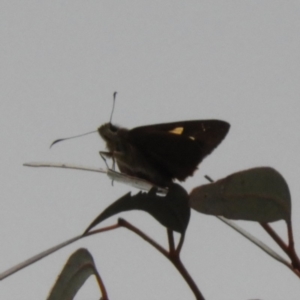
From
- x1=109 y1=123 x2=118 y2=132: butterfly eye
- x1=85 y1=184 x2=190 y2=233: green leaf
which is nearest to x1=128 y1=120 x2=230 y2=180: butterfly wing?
x1=109 y1=123 x2=118 y2=132: butterfly eye

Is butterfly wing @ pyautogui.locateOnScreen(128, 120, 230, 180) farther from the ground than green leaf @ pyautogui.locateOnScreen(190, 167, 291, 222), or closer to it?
closer to it

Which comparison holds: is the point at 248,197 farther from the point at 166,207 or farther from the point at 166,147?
the point at 166,147

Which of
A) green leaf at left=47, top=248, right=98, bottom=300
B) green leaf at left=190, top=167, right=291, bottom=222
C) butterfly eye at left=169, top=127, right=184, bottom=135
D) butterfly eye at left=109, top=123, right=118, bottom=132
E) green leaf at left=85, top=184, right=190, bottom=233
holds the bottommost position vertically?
green leaf at left=47, top=248, right=98, bottom=300

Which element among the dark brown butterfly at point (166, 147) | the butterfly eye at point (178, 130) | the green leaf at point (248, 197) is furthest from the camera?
the butterfly eye at point (178, 130)

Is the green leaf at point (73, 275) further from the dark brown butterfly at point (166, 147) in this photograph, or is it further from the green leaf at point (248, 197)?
the dark brown butterfly at point (166, 147)

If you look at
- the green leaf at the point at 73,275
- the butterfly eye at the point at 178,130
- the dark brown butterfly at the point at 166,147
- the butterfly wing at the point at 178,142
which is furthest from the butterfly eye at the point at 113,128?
the green leaf at the point at 73,275

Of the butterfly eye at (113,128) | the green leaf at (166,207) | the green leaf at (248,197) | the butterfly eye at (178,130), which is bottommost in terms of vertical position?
the butterfly eye at (113,128)

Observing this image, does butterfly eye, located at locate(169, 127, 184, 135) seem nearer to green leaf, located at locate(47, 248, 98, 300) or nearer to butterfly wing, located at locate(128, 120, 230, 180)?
butterfly wing, located at locate(128, 120, 230, 180)
